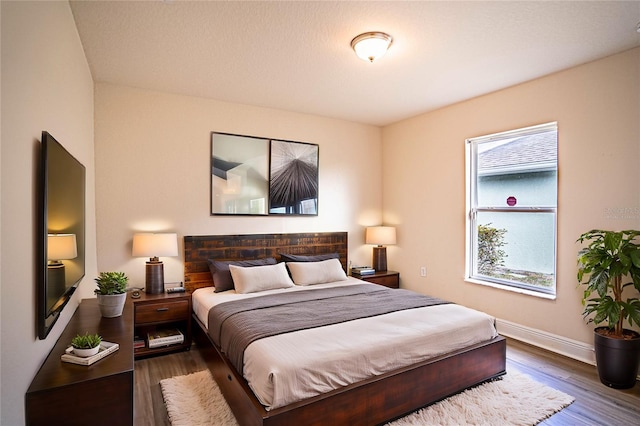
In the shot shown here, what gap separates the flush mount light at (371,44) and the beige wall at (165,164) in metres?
1.95

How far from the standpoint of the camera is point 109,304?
91.6 inches

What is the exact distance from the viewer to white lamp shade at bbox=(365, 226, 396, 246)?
4.81m

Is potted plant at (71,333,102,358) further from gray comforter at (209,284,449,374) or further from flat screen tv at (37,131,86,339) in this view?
gray comforter at (209,284,449,374)

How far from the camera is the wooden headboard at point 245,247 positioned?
3836 millimetres

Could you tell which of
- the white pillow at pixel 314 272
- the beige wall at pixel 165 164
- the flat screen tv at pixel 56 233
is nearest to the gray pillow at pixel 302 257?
the white pillow at pixel 314 272

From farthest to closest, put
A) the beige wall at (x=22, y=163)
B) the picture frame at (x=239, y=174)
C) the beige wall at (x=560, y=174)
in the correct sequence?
the picture frame at (x=239, y=174), the beige wall at (x=560, y=174), the beige wall at (x=22, y=163)

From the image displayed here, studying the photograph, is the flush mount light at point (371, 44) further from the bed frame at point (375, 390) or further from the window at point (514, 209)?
the bed frame at point (375, 390)

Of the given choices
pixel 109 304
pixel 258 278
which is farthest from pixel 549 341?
pixel 109 304

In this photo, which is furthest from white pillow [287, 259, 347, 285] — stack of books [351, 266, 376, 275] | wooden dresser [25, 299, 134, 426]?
wooden dresser [25, 299, 134, 426]

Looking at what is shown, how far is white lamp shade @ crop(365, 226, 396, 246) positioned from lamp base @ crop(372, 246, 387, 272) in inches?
4.2

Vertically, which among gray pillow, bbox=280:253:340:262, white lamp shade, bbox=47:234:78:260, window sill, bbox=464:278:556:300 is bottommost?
window sill, bbox=464:278:556:300

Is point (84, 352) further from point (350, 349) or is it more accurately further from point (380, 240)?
point (380, 240)

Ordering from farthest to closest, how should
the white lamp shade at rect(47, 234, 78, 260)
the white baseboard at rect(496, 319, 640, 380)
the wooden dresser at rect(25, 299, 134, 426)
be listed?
the white baseboard at rect(496, 319, 640, 380) → the white lamp shade at rect(47, 234, 78, 260) → the wooden dresser at rect(25, 299, 134, 426)

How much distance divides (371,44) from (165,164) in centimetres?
249
